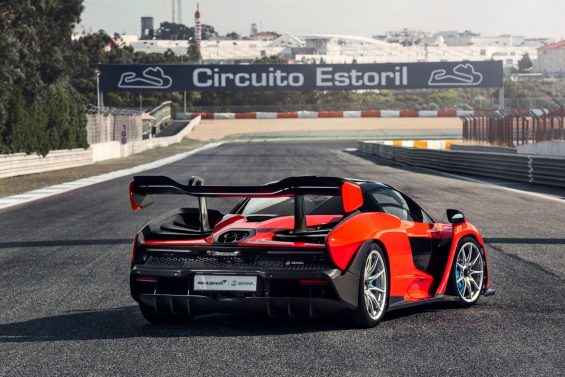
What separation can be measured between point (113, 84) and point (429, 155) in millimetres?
56321

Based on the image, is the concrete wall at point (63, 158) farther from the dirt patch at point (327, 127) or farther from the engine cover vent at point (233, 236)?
the dirt patch at point (327, 127)

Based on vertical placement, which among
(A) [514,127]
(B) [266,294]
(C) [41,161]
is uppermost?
(B) [266,294]

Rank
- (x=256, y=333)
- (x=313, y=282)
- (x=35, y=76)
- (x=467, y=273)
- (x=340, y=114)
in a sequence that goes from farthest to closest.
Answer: (x=340, y=114), (x=35, y=76), (x=467, y=273), (x=256, y=333), (x=313, y=282)

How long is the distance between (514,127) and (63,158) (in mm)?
19842

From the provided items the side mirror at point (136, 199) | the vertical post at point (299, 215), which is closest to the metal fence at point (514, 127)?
the side mirror at point (136, 199)

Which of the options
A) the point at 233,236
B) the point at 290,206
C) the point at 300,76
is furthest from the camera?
the point at 300,76

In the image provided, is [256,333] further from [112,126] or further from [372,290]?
[112,126]

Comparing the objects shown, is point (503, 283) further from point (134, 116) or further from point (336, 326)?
point (134, 116)

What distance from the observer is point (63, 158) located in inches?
1757

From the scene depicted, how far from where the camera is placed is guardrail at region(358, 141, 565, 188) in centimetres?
2965

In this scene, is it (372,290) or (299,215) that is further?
(372,290)

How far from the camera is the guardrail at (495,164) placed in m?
29.6

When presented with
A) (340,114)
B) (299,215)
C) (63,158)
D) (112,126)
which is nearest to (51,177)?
(63,158)

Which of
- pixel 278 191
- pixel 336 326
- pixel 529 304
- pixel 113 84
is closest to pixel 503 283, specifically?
pixel 529 304
